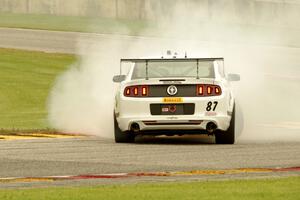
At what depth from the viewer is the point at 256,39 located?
36.0m

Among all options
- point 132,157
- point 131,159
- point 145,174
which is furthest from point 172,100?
point 145,174

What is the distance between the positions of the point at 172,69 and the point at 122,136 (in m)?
1.29

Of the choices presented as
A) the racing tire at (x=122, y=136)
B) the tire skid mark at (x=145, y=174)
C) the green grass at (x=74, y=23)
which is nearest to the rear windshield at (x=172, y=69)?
the racing tire at (x=122, y=136)

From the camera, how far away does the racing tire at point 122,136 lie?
17922mm

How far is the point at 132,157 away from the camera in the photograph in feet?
51.6

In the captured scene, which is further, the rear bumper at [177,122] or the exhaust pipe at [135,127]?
the exhaust pipe at [135,127]

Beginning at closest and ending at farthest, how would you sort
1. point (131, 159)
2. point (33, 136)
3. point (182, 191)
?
1. point (182, 191)
2. point (131, 159)
3. point (33, 136)

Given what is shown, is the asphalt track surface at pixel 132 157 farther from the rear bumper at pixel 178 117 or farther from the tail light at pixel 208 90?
the tail light at pixel 208 90

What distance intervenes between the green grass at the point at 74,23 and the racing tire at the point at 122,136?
25.7 metres

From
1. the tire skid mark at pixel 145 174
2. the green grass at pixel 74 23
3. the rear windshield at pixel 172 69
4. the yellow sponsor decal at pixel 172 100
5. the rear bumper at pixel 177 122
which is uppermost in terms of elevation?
the green grass at pixel 74 23

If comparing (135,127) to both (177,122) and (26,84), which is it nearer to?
(177,122)

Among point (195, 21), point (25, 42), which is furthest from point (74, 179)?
point (25, 42)

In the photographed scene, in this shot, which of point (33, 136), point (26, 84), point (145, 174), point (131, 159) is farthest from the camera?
point (26, 84)

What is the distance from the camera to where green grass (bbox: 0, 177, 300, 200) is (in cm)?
1112
